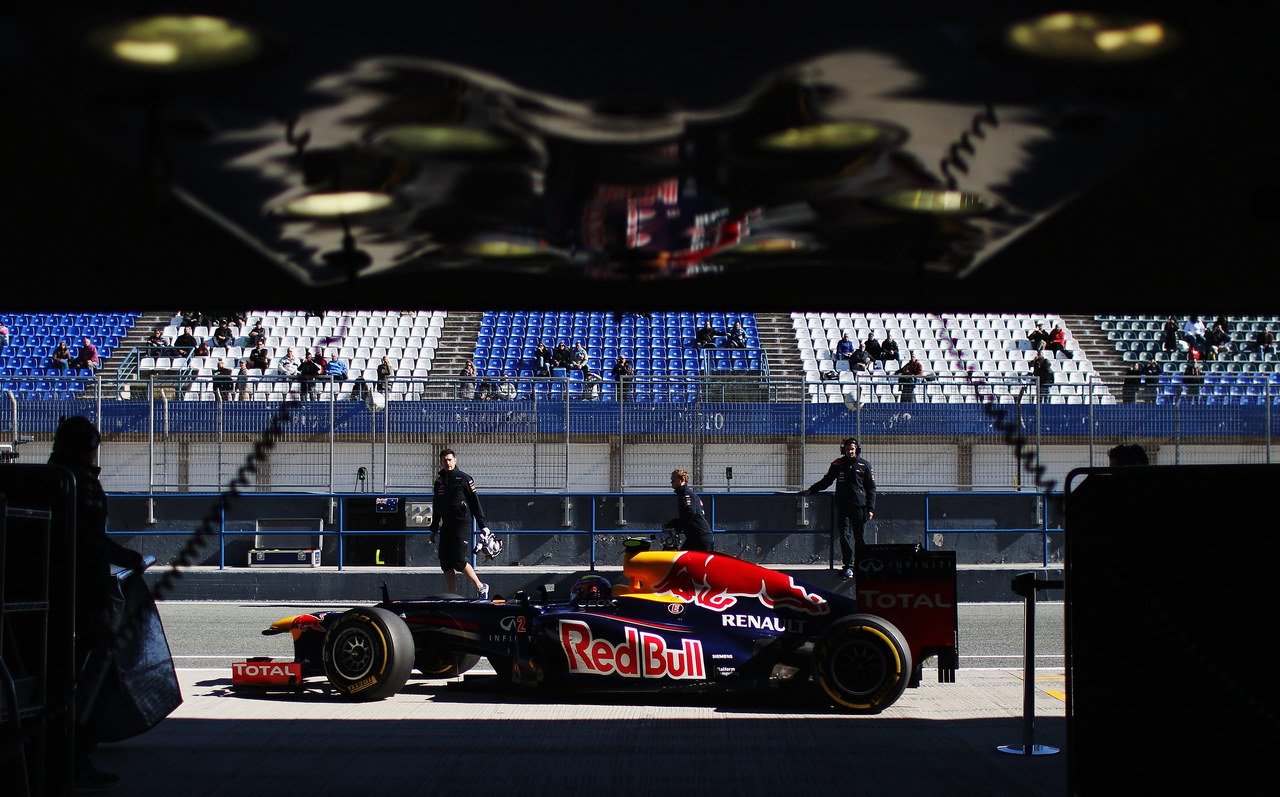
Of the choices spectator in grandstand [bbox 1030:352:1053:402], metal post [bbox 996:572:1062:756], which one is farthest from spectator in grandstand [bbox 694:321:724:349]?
metal post [bbox 996:572:1062:756]

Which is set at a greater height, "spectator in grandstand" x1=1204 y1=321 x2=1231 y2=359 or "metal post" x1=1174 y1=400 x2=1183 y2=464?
"spectator in grandstand" x1=1204 y1=321 x2=1231 y2=359

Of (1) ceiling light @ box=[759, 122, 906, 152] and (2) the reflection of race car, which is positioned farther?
(2) the reflection of race car

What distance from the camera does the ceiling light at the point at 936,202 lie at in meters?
5.22

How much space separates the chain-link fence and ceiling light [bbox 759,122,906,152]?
15.0 meters

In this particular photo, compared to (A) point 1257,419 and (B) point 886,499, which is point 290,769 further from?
(A) point 1257,419

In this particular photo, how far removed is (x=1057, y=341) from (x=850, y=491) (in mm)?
13435

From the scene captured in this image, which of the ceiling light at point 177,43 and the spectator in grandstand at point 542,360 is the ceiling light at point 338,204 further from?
the spectator in grandstand at point 542,360

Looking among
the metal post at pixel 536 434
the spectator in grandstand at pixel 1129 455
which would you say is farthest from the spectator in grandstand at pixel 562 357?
the spectator in grandstand at pixel 1129 455

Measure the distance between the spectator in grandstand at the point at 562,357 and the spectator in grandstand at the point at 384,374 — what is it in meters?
3.34

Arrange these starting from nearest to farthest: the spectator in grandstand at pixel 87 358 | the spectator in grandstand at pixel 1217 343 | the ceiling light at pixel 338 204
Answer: the ceiling light at pixel 338 204 < the spectator in grandstand at pixel 87 358 < the spectator in grandstand at pixel 1217 343

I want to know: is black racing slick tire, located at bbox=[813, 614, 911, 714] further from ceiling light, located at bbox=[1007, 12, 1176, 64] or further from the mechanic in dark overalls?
ceiling light, located at bbox=[1007, 12, 1176, 64]

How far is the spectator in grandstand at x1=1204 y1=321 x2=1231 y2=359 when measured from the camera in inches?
1107

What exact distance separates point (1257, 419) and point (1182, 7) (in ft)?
61.8

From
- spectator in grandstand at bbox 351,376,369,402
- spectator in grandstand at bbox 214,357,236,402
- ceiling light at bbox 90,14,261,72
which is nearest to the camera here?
ceiling light at bbox 90,14,261,72
